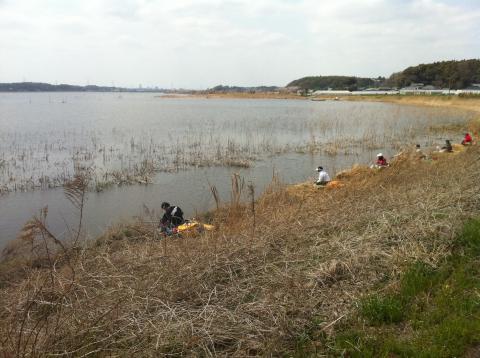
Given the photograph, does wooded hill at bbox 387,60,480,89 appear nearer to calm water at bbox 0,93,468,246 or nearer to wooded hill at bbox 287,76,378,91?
wooded hill at bbox 287,76,378,91

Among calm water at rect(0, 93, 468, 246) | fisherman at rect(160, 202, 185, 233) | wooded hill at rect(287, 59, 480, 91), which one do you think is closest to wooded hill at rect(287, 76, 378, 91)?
wooded hill at rect(287, 59, 480, 91)

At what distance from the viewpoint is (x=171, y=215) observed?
1046 cm

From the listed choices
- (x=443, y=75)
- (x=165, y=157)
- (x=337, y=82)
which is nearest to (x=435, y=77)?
(x=443, y=75)

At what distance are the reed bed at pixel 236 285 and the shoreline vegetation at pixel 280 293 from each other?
17 mm

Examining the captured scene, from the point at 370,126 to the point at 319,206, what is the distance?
31.1 m

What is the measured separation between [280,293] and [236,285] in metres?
0.58

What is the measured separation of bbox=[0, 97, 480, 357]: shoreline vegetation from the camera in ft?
12.0

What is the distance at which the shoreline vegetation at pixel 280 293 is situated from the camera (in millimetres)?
3643

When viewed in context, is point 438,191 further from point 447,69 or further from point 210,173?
point 447,69

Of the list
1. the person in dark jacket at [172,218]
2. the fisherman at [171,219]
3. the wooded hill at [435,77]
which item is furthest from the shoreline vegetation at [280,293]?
the wooded hill at [435,77]

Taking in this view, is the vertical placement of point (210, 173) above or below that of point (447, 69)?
below

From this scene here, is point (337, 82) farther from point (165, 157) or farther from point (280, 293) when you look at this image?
point (280, 293)

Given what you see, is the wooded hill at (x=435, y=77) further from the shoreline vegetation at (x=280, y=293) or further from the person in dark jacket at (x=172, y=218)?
the shoreline vegetation at (x=280, y=293)

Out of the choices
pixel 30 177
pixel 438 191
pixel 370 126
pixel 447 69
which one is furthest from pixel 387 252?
pixel 447 69
